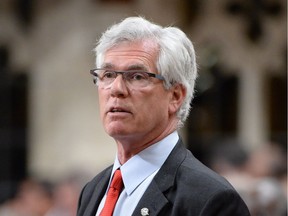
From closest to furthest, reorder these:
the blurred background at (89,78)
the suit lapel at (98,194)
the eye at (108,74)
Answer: the eye at (108,74) < the suit lapel at (98,194) < the blurred background at (89,78)

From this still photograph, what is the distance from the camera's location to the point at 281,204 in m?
8.81

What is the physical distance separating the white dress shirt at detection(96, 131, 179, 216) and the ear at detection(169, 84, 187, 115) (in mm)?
107

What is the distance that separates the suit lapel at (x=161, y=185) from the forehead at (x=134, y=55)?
0.36 metres

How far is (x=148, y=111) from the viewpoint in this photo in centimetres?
484

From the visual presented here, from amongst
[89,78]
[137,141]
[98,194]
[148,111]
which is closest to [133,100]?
[148,111]

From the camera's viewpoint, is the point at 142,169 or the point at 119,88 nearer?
the point at 119,88

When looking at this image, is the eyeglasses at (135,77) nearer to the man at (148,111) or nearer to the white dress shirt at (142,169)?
the man at (148,111)

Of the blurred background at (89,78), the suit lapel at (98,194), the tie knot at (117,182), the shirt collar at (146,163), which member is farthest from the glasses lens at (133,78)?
the blurred background at (89,78)

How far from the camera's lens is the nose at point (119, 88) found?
4.81 metres

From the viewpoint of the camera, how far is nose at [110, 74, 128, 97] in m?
4.81

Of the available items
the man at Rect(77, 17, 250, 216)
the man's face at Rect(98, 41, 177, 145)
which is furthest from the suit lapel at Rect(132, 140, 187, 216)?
the man's face at Rect(98, 41, 177, 145)

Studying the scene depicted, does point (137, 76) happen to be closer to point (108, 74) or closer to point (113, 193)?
point (108, 74)

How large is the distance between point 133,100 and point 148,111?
7cm

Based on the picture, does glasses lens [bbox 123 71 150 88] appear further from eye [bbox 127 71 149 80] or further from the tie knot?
the tie knot
